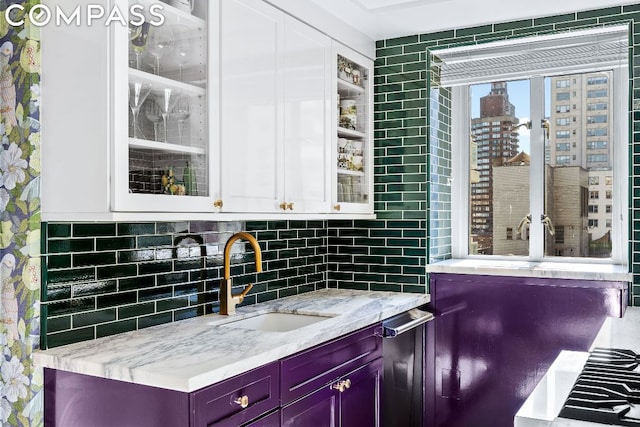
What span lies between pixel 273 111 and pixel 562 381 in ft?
5.27

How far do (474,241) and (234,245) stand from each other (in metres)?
1.53

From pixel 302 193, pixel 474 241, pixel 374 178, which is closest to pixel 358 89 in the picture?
pixel 374 178

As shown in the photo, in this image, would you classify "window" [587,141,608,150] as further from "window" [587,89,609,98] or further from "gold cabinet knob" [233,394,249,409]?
"gold cabinet knob" [233,394,249,409]

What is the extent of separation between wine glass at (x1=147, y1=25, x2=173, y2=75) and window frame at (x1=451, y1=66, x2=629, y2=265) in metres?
2.03

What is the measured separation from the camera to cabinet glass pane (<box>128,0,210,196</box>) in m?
2.04

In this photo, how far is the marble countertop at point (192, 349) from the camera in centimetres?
183

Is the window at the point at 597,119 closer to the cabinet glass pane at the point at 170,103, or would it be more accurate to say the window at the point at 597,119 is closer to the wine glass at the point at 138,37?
the cabinet glass pane at the point at 170,103

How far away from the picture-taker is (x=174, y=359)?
77.5 inches

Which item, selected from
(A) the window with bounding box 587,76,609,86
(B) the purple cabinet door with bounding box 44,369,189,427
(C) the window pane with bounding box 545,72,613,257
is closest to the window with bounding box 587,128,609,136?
(C) the window pane with bounding box 545,72,613,257

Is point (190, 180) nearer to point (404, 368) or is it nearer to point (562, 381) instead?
point (562, 381)

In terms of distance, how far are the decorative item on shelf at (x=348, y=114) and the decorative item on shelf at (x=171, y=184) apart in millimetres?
1353

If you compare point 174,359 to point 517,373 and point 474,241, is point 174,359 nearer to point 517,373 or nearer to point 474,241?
point 517,373

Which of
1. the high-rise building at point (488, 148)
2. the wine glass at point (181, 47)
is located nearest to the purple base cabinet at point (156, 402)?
the wine glass at point (181, 47)

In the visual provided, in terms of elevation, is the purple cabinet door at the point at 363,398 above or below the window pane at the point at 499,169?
below
